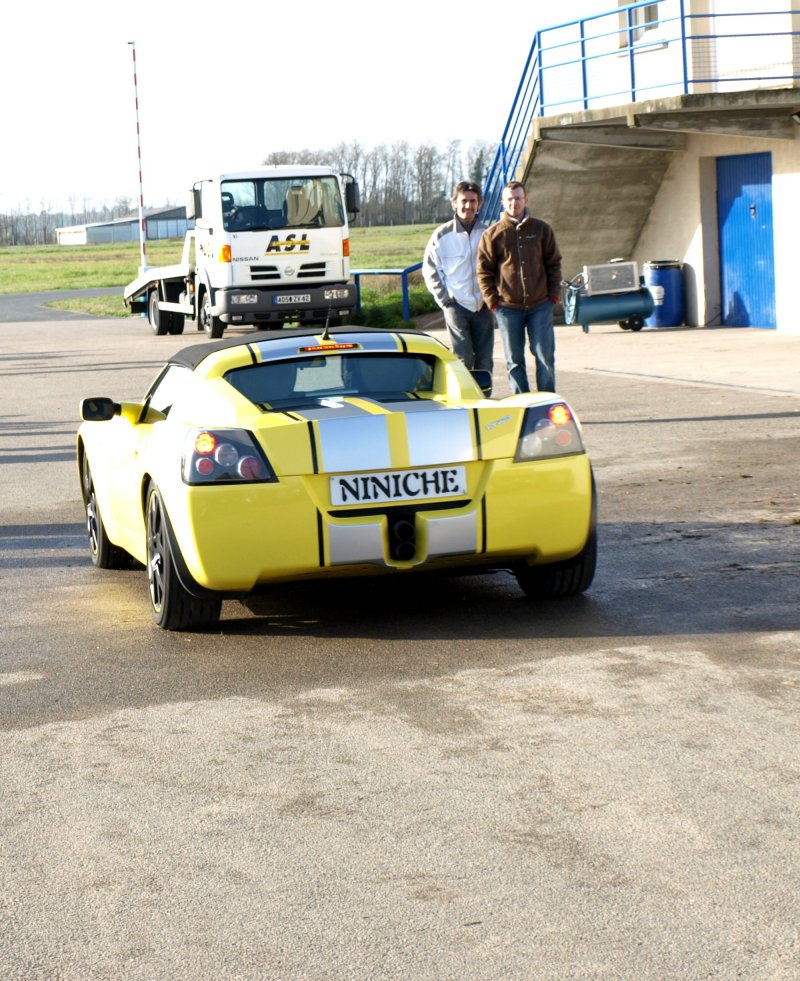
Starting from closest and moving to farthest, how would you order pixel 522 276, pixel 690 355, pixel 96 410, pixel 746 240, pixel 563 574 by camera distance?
1. pixel 563 574
2. pixel 96 410
3. pixel 522 276
4. pixel 690 355
5. pixel 746 240

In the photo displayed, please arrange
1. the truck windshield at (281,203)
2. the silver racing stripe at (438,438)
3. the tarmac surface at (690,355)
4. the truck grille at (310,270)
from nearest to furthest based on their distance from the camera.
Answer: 1. the silver racing stripe at (438,438)
2. the tarmac surface at (690,355)
3. the truck windshield at (281,203)
4. the truck grille at (310,270)

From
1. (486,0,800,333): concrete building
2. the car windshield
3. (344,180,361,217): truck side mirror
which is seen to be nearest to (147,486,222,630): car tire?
the car windshield

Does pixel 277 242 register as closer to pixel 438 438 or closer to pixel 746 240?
pixel 746 240

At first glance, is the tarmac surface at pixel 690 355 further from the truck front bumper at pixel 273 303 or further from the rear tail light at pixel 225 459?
the rear tail light at pixel 225 459

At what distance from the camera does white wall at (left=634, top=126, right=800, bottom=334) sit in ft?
77.0

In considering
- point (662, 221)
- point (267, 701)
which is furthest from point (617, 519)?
point (662, 221)

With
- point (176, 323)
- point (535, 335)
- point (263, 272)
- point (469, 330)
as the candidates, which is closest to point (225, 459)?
point (535, 335)

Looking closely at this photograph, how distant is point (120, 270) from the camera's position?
7900 centimetres

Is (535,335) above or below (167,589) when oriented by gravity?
above

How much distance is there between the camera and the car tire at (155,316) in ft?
106

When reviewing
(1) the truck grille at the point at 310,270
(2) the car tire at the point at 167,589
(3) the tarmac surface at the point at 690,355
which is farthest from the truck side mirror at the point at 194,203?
(2) the car tire at the point at 167,589

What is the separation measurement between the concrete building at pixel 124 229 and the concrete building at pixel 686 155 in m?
154

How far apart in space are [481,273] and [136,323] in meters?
25.7

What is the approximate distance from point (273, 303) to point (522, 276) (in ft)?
48.7
